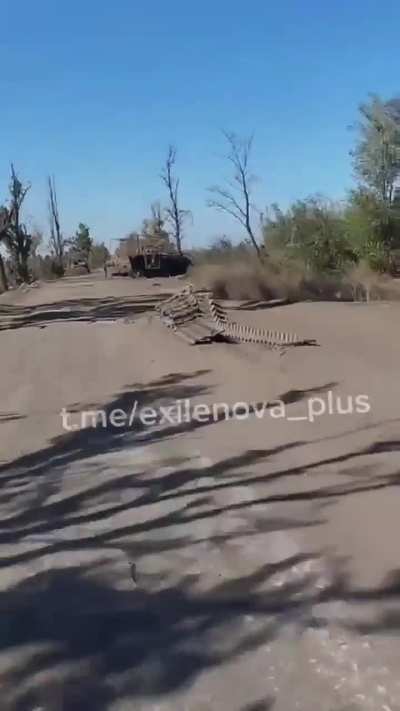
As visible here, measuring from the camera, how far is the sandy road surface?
366 cm

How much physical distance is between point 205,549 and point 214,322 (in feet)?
45.4

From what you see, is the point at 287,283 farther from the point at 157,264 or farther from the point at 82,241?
the point at 82,241

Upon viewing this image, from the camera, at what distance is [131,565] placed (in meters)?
5.09

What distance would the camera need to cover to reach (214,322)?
1900 cm

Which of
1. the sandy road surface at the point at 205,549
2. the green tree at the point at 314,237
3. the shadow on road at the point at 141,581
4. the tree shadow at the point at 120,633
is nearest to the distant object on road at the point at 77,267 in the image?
the green tree at the point at 314,237

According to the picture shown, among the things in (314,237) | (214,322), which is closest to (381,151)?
(314,237)

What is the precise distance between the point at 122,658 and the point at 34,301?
33.7 m

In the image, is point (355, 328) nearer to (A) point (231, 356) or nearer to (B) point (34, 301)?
(A) point (231, 356)

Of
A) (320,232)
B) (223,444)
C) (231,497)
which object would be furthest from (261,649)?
(320,232)

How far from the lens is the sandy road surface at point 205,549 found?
366 centimetres

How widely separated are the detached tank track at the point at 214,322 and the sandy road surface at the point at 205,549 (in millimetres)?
3617

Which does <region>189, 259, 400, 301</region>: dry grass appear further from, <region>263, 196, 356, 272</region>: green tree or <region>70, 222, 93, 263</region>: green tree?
<region>70, 222, 93, 263</region>: green tree

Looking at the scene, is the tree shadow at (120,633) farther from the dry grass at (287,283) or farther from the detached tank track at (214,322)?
the dry grass at (287,283)

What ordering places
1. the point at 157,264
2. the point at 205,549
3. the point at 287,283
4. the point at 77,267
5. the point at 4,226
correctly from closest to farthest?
the point at 205,549, the point at 287,283, the point at 4,226, the point at 157,264, the point at 77,267
